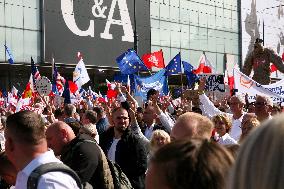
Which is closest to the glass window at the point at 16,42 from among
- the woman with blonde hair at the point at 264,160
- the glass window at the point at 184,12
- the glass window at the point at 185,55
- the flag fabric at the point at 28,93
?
the glass window at the point at 185,55

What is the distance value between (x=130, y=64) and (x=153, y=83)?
206 cm

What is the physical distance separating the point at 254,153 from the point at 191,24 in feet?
157

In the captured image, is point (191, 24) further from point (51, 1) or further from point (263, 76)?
point (263, 76)

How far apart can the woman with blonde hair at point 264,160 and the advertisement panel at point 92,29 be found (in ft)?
117

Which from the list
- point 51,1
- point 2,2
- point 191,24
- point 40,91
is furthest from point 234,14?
point 40,91

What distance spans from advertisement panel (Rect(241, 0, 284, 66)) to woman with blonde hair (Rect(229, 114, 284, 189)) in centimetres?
5312

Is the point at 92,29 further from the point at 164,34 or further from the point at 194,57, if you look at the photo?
the point at 194,57

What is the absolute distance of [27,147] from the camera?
3.31m


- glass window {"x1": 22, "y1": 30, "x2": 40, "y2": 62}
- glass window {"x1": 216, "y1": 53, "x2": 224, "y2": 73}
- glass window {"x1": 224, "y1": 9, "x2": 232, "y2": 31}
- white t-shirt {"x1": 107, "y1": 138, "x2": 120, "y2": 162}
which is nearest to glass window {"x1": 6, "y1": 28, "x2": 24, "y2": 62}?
glass window {"x1": 22, "y1": 30, "x2": 40, "y2": 62}

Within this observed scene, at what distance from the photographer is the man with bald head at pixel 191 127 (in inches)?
148

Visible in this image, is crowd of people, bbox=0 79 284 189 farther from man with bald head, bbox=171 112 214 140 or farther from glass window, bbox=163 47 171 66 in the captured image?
glass window, bbox=163 47 171 66

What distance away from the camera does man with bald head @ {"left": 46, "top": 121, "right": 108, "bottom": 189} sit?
456 cm

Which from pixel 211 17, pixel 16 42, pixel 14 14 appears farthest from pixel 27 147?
pixel 211 17

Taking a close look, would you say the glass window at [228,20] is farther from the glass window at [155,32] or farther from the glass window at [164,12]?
the glass window at [155,32]
